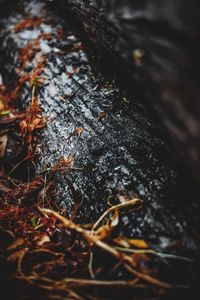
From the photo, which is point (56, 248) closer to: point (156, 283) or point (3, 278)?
point (3, 278)

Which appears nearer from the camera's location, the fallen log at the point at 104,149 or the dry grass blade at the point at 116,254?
the dry grass blade at the point at 116,254

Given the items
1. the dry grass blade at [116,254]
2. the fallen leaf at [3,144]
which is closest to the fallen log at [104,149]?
the dry grass blade at [116,254]

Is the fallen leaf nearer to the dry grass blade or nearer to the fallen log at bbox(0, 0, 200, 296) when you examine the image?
the fallen log at bbox(0, 0, 200, 296)

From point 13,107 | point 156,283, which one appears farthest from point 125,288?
point 13,107

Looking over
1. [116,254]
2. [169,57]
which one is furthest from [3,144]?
[169,57]

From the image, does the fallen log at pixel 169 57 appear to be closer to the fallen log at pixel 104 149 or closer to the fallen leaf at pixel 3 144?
the fallen log at pixel 104 149

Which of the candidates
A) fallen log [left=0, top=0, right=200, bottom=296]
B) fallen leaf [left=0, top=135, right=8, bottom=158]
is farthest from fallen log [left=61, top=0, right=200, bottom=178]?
fallen leaf [left=0, top=135, right=8, bottom=158]

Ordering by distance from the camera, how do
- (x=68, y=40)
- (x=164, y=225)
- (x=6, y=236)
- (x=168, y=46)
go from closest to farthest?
(x=168, y=46) → (x=164, y=225) → (x=6, y=236) → (x=68, y=40)
